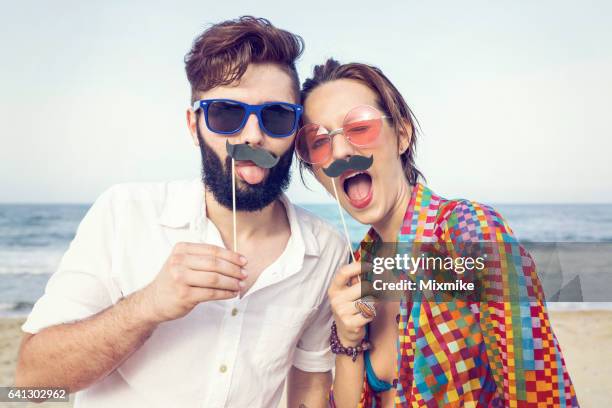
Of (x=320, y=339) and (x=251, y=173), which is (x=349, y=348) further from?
(x=251, y=173)

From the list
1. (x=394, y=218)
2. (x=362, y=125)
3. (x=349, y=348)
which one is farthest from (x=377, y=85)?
(x=349, y=348)

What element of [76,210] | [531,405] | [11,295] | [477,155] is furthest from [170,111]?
[531,405]

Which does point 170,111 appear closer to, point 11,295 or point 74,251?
point 11,295

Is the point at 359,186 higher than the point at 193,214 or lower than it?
higher

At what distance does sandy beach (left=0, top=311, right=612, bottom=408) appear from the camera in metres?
4.35

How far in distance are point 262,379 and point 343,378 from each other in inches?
11.9

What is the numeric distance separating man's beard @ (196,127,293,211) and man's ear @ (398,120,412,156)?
44 cm

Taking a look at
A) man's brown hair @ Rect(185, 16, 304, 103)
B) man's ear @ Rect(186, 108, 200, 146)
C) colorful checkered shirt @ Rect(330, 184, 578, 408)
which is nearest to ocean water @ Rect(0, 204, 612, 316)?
man's ear @ Rect(186, 108, 200, 146)

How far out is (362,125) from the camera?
1.80 meters

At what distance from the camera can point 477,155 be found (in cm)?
1270

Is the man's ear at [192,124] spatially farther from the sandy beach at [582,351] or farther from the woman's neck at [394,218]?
the sandy beach at [582,351]

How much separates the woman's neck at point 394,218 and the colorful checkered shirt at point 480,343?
0.21 m

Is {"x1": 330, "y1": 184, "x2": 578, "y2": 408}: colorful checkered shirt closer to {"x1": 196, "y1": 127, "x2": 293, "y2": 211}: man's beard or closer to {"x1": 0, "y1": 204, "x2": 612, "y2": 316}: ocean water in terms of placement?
{"x1": 196, "y1": 127, "x2": 293, "y2": 211}: man's beard

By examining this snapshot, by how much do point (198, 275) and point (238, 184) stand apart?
0.53 meters
